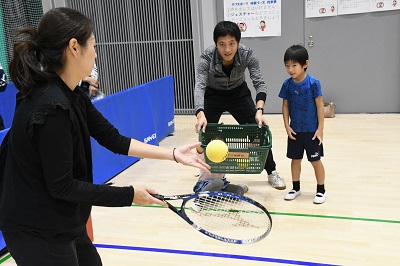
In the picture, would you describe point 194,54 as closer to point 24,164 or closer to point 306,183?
point 306,183

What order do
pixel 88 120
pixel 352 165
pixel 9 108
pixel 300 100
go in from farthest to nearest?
pixel 9 108
pixel 352 165
pixel 300 100
pixel 88 120

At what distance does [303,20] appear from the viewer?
7465 mm

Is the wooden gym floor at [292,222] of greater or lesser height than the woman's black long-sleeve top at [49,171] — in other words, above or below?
below

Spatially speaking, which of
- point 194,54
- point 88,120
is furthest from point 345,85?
point 88,120

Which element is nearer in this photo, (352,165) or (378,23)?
(352,165)

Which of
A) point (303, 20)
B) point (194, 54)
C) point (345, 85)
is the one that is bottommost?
point (345, 85)

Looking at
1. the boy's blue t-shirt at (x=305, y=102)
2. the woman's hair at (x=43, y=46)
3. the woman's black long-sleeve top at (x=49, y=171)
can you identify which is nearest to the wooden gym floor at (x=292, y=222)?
the boy's blue t-shirt at (x=305, y=102)

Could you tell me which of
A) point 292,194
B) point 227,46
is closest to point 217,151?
point 227,46

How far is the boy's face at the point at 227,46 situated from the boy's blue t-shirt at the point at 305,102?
588 mm

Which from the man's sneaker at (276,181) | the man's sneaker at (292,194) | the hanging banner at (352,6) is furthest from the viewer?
the hanging banner at (352,6)

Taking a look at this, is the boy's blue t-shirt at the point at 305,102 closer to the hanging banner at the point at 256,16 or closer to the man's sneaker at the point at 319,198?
the man's sneaker at the point at 319,198

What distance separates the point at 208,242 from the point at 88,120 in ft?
5.77

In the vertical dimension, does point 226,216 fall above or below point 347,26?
Answer: below

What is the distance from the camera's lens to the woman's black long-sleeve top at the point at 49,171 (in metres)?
1.56
